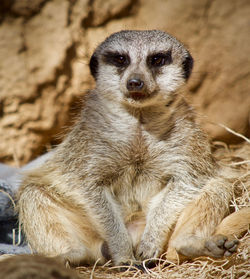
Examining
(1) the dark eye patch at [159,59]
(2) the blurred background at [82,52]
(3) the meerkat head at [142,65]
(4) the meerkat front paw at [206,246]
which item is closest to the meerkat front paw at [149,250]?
(4) the meerkat front paw at [206,246]

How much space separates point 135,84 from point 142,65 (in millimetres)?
232

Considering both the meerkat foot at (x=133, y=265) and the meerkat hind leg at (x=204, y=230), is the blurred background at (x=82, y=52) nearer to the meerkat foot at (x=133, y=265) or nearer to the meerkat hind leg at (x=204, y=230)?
the meerkat hind leg at (x=204, y=230)

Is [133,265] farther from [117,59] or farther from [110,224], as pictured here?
[117,59]

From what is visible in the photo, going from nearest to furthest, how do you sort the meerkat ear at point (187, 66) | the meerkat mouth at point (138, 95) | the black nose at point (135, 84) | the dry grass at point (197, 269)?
1. the dry grass at point (197, 269)
2. the black nose at point (135, 84)
3. the meerkat mouth at point (138, 95)
4. the meerkat ear at point (187, 66)

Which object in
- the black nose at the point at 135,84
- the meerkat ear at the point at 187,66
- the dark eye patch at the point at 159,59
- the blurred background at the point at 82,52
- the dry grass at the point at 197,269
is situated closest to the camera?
the dry grass at the point at 197,269

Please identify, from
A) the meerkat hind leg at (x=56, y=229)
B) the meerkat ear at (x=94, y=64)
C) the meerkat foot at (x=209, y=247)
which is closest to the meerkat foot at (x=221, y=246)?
the meerkat foot at (x=209, y=247)

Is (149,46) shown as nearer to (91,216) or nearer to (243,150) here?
(91,216)

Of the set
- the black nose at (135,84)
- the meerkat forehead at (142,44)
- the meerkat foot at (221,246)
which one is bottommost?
the meerkat foot at (221,246)

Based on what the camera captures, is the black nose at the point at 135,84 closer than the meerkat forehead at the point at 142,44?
Yes

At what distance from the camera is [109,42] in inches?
110

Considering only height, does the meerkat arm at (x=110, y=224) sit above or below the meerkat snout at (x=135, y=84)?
below

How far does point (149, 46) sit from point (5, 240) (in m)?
1.71

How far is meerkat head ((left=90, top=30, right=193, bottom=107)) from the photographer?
2549 mm

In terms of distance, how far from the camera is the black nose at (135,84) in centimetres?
242
